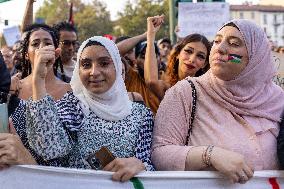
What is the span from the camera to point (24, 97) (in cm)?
364

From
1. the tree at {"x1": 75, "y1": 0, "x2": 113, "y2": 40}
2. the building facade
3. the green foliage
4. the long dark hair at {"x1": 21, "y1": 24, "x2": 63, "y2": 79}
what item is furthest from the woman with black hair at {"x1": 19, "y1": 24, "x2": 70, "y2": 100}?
the building facade

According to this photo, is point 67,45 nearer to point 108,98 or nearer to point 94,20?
point 108,98

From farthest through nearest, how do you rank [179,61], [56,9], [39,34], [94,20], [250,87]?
[56,9] → [94,20] → [179,61] → [39,34] → [250,87]

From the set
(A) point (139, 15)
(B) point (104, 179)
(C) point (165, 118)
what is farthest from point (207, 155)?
(A) point (139, 15)

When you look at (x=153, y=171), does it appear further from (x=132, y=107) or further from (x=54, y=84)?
(x=54, y=84)

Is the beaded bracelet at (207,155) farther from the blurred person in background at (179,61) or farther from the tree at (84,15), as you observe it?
the tree at (84,15)

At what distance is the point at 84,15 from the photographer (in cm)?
5778

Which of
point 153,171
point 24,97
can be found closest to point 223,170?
point 153,171

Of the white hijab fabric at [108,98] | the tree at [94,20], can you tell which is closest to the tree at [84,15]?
the tree at [94,20]

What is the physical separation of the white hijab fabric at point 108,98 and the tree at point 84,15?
48695 mm

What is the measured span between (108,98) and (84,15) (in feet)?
183

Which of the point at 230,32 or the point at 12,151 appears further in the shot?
the point at 230,32

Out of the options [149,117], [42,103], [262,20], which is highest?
[42,103]

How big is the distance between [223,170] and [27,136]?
927mm
